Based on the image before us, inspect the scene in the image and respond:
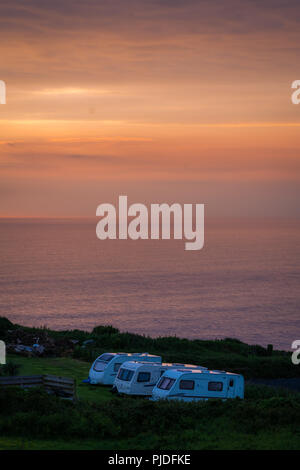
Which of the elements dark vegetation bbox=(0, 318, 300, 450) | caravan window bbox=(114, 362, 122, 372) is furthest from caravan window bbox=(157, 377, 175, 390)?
caravan window bbox=(114, 362, 122, 372)

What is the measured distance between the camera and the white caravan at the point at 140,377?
26484 mm

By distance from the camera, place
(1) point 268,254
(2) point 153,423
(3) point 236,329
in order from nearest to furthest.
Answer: (2) point 153,423 < (3) point 236,329 < (1) point 268,254

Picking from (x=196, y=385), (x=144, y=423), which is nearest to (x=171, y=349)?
(x=196, y=385)

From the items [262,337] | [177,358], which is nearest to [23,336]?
[177,358]

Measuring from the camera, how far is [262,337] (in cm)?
7612

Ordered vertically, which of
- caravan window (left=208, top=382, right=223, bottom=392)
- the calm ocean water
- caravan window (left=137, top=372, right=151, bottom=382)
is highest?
the calm ocean water

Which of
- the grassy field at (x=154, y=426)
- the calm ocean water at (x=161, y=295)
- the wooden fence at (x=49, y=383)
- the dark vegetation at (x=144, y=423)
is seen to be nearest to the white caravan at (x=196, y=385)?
the dark vegetation at (x=144, y=423)

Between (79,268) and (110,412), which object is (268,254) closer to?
(79,268)

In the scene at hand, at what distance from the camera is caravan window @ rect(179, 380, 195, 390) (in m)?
24.5

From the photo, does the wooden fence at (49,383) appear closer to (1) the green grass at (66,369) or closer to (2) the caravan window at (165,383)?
(1) the green grass at (66,369)

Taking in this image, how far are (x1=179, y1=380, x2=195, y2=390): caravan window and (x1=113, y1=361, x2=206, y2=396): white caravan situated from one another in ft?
6.04

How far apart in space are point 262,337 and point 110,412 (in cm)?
5838

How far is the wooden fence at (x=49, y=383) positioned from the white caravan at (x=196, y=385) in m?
4.11

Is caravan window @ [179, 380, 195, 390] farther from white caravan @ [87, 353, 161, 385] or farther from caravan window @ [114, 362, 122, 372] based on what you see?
caravan window @ [114, 362, 122, 372]
